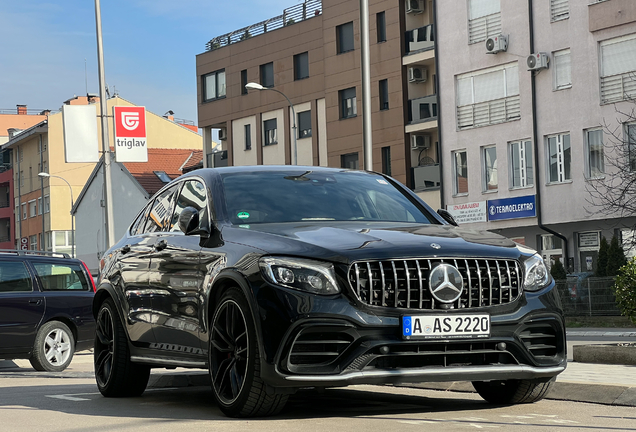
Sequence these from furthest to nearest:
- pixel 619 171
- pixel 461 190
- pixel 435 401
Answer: pixel 461 190, pixel 619 171, pixel 435 401

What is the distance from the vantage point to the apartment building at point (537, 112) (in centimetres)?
3847

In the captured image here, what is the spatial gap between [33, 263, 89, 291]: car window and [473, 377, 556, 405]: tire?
10.1m

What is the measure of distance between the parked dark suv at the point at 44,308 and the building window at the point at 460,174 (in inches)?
1118

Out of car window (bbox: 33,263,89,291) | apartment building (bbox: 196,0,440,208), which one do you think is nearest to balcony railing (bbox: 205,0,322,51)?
apartment building (bbox: 196,0,440,208)

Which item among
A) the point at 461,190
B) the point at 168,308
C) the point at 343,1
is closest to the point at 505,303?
the point at 168,308

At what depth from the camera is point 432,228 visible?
8.34 metres

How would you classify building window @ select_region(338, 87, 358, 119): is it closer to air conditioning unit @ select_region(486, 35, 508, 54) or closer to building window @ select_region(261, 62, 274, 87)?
building window @ select_region(261, 62, 274, 87)

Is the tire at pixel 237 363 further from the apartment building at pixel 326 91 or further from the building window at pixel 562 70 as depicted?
the apartment building at pixel 326 91

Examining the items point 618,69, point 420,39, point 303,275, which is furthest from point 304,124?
point 303,275

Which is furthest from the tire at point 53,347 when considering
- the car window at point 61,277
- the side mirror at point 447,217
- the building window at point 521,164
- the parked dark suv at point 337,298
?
the building window at point 521,164

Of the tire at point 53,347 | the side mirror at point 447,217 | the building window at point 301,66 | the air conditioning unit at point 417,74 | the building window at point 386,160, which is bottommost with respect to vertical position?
the tire at point 53,347

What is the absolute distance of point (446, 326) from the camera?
7312 mm

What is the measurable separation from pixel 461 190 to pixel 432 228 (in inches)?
1475

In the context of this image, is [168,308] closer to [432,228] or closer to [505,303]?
[432,228]
